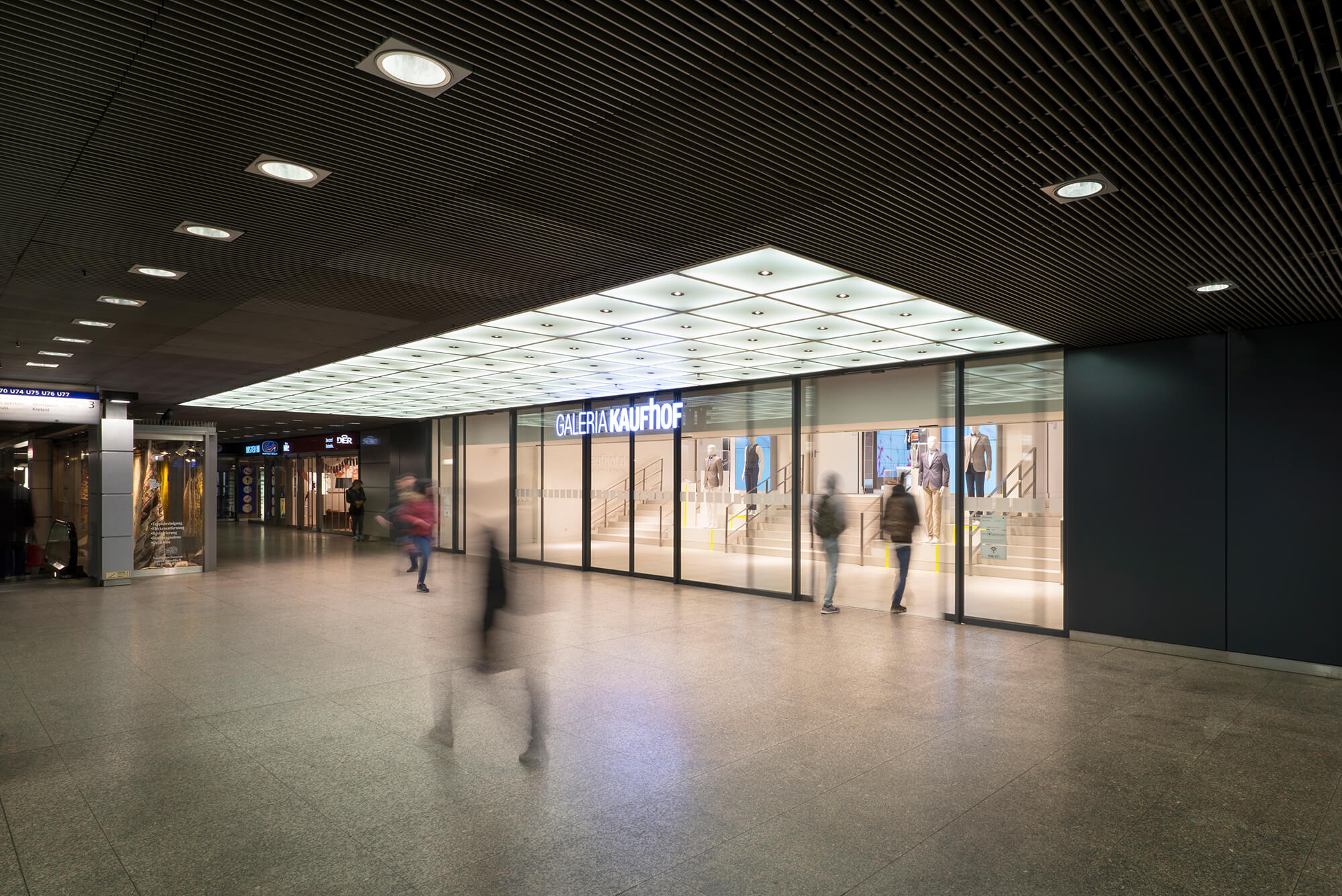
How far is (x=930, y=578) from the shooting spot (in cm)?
1036

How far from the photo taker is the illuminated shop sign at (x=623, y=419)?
44.0 ft

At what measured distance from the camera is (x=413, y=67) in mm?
3018

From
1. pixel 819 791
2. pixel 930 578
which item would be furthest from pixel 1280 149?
pixel 930 578

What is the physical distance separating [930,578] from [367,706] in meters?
7.29

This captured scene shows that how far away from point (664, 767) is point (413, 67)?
4023 mm

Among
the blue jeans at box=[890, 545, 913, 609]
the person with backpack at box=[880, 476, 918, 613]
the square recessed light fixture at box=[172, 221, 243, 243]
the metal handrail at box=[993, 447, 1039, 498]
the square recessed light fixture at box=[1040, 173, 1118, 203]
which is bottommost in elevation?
the blue jeans at box=[890, 545, 913, 609]

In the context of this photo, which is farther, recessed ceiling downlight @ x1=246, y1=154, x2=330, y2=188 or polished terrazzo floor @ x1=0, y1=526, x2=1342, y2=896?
recessed ceiling downlight @ x1=246, y1=154, x2=330, y2=188

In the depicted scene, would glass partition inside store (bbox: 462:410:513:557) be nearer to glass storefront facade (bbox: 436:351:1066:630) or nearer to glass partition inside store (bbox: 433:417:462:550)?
glass storefront facade (bbox: 436:351:1066:630)

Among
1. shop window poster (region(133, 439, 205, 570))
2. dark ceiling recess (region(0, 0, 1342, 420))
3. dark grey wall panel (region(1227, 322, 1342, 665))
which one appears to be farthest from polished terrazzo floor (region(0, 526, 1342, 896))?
shop window poster (region(133, 439, 205, 570))

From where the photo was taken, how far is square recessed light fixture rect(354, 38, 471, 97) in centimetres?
284

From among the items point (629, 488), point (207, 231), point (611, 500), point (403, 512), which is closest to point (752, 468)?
point (629, 488)

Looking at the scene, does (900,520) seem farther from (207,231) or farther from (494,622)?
(207,231)

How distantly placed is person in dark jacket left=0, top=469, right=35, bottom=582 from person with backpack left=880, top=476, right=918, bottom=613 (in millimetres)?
15281

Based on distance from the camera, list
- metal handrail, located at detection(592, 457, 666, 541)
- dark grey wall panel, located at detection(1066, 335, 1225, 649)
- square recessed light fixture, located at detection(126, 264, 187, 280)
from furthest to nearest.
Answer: metal handrail, located at detection(592, 457, 666, 541), dark grey wall panel, located at detection(1066, 335, 1225, 649), square recessed light fixture, located at detection(126, 264, 187, 280)
